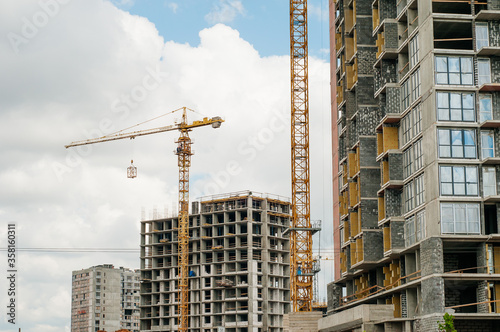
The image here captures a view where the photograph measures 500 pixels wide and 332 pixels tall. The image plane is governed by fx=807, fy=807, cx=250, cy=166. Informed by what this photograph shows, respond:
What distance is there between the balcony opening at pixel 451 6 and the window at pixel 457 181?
1439 centimetres

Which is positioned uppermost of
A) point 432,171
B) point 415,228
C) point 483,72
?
point 483,72

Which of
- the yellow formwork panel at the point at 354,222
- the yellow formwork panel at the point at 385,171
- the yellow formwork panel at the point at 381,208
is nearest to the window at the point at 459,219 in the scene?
the yellow formwork panel at the point at 385,171

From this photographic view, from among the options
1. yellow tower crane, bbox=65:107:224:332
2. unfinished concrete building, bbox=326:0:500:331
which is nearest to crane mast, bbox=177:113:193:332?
yellow tower crane, bbox=65:107:224:332

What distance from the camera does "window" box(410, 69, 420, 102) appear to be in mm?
71750

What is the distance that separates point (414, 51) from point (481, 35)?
615cm

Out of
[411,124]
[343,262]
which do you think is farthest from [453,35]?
[343,262]

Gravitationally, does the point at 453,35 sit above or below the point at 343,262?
above

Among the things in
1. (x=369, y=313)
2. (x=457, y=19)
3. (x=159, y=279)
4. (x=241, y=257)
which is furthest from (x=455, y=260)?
(x=159, y=279)

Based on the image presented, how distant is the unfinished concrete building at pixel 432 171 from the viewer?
66.1 m

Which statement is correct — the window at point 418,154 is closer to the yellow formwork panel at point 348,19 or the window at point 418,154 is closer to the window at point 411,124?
the window at point 411,124

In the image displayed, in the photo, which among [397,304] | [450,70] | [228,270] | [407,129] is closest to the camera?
[450,70]

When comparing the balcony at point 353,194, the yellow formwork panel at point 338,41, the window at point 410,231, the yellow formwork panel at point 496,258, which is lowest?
the yellow formwork panel at point 496,258

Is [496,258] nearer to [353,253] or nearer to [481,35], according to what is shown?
[481,35]

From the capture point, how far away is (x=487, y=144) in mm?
68625
